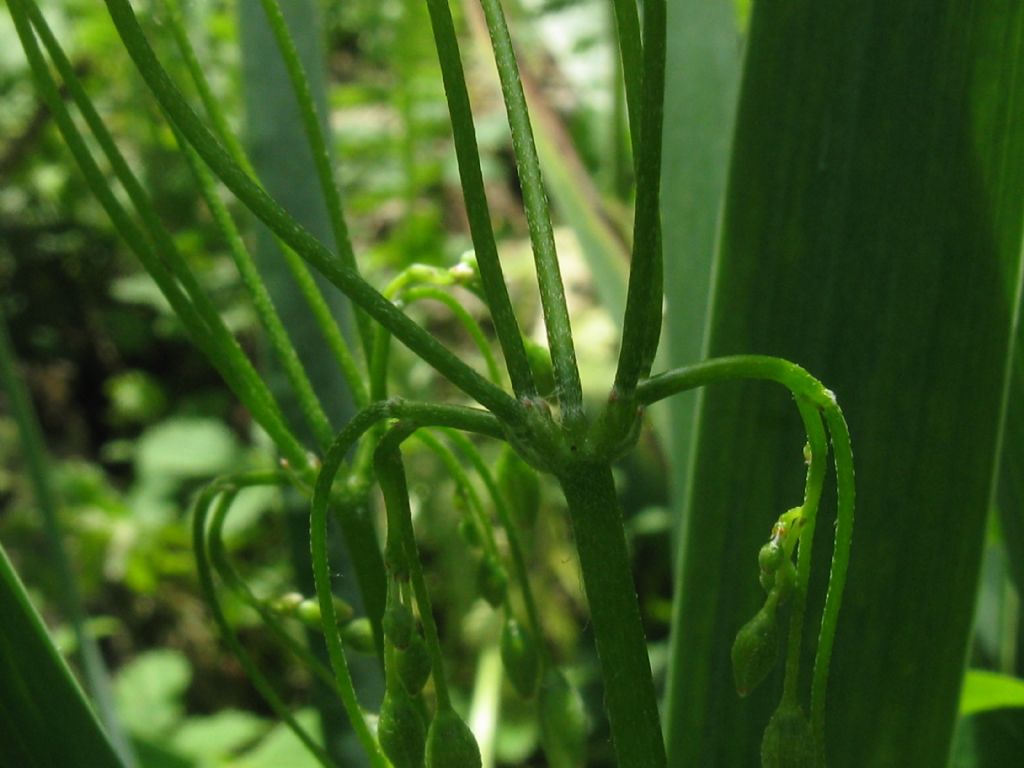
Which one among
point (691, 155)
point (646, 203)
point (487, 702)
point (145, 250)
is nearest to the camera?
point (646, 203)

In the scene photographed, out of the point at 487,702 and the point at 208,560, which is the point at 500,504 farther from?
the point at 487,702

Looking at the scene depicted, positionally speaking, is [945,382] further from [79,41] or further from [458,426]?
[79,41]

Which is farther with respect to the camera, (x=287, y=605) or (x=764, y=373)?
(x=287, y=605)

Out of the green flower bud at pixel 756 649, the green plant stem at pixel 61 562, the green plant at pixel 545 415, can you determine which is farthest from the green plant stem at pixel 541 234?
the green plant stem at pixel 61 562

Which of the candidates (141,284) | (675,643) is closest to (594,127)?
(141,284)

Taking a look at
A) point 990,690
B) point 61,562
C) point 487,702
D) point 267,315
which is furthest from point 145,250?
point 487,702

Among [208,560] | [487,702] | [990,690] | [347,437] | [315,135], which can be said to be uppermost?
[315,135]

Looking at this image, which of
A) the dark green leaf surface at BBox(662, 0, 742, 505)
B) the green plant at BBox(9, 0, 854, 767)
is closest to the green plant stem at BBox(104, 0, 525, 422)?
the green plant at BBox(9, 0, 854, 767)
